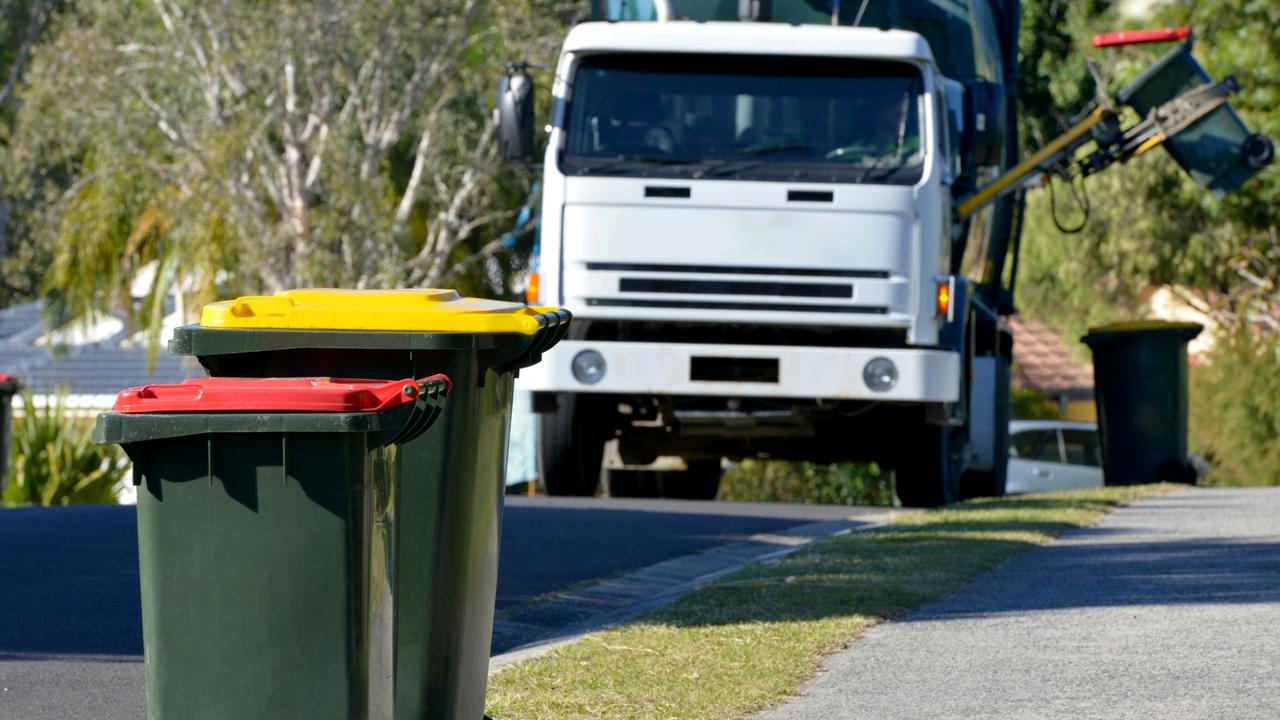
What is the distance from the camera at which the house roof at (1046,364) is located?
38.4m

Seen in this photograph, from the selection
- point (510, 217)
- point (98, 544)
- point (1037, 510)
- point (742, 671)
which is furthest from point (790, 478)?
point (742, 671)

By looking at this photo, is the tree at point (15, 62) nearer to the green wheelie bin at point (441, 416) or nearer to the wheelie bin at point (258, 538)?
the green wheelie bin at point (441, 416)

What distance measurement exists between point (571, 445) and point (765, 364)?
1667mm

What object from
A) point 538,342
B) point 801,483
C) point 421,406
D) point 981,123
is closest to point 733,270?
point 981,123

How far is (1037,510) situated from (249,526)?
8506mm

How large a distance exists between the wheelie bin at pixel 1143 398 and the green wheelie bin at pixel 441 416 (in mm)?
10843

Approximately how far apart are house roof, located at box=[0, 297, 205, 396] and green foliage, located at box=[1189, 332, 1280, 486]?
48.2 ft

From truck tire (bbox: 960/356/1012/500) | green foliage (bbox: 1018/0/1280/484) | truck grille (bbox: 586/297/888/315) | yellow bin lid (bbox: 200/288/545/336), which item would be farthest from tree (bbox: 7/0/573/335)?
yellow bin lid (bbox: 200/288/545/336)

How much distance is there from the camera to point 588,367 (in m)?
11.5

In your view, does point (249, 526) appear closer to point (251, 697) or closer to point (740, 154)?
point (251, 697)

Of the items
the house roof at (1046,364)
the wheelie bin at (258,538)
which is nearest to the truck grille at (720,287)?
the wheelie bin at (258,538)

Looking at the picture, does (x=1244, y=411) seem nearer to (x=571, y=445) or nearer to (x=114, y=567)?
(x=571, y=445)

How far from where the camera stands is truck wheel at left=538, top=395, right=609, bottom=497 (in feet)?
40.9

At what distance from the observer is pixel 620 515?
11.7 m
